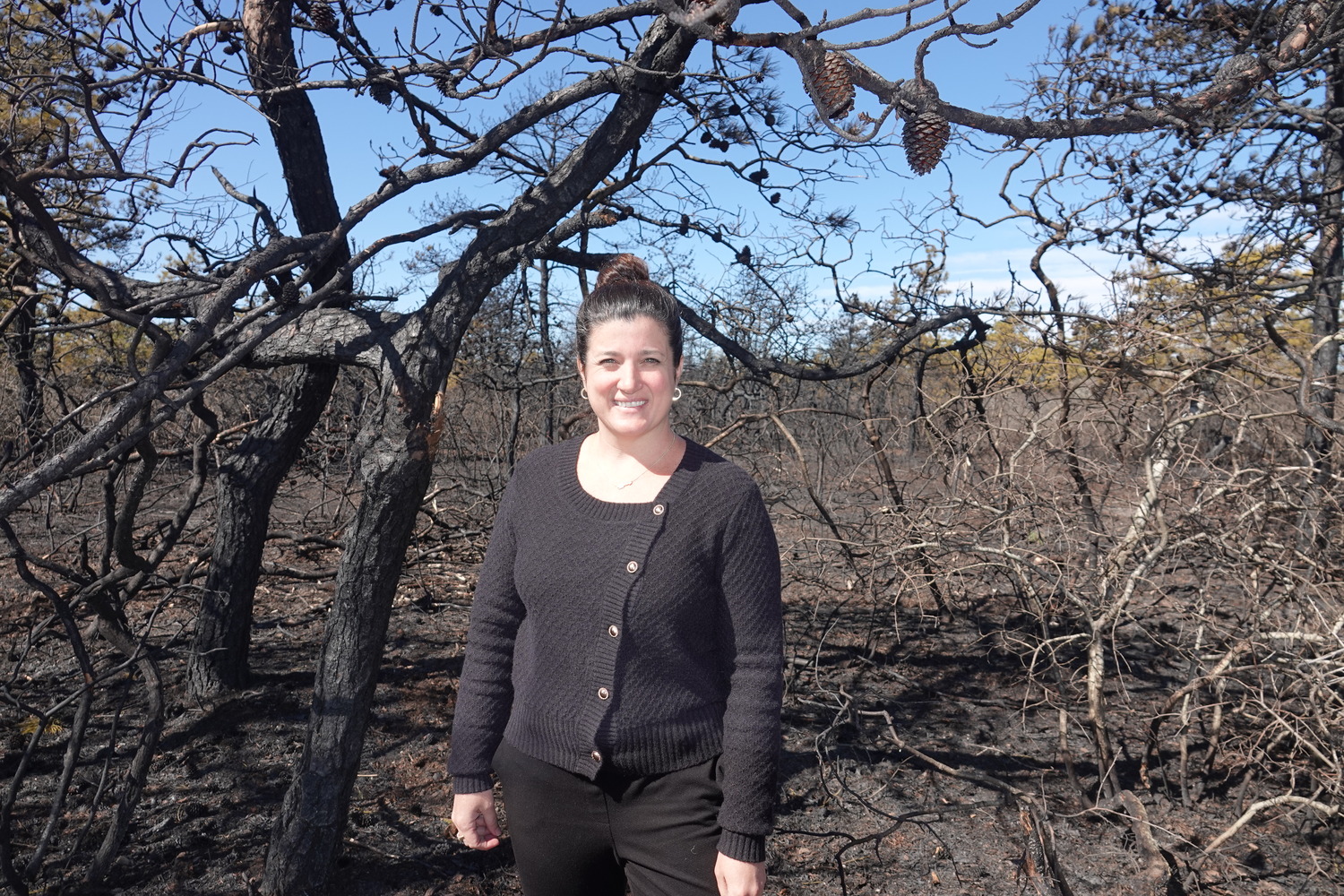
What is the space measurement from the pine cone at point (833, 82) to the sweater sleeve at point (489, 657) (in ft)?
5.71

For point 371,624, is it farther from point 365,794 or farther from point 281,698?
point 281,698

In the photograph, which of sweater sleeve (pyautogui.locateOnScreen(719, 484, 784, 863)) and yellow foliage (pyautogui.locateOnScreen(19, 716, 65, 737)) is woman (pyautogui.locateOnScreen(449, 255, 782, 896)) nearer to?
sweater sleeve (pyautogui.locateOnScreen(719, 484, 784, 863))

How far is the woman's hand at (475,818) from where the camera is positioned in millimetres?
1908


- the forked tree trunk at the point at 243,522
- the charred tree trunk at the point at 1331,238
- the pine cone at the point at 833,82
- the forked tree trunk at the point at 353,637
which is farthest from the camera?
the charred tree trunk at the point at 1331,238

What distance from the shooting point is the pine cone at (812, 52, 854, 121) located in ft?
9.26

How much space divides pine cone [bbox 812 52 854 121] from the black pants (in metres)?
2.10

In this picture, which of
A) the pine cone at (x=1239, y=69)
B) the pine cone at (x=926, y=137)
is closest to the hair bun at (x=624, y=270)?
the pine cone at (x=926, y=137)

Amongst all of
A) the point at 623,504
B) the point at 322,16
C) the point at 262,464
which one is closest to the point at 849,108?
the point at 623,504

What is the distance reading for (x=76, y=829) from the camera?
11.9 ft

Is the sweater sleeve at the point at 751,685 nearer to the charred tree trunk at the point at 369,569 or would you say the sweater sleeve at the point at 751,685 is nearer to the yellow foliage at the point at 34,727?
the charred tree trunk at the point at 369,569

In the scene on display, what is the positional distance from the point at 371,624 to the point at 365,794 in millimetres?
1192

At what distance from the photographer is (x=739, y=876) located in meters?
1.66

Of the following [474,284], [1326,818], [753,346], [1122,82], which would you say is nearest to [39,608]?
[474,284]

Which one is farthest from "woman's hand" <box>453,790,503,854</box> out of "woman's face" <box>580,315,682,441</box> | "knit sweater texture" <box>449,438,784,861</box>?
"woman's face" <box>580,315,682,441</box>
